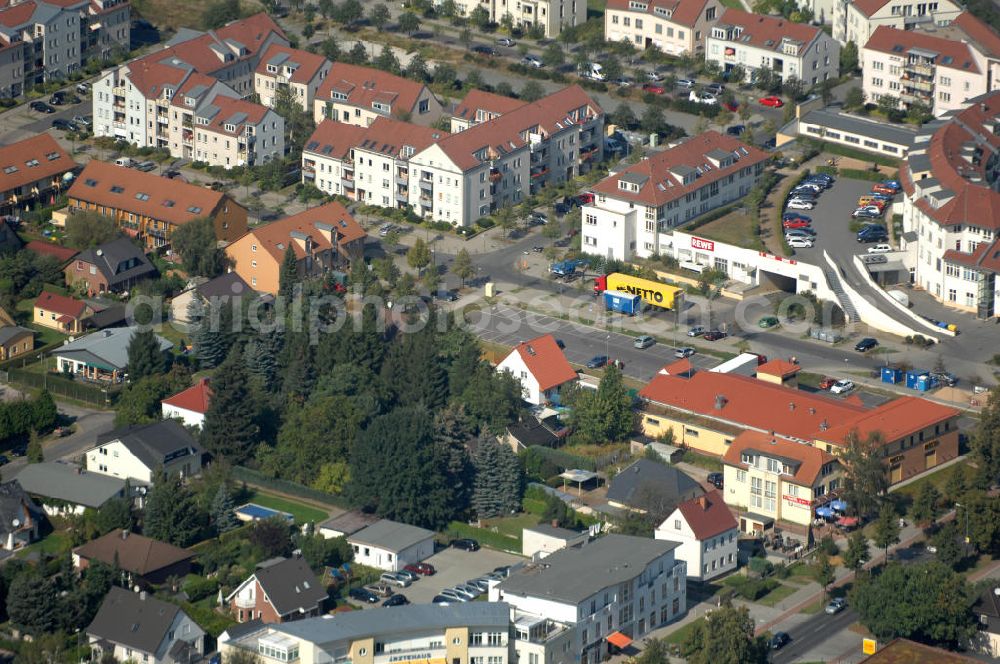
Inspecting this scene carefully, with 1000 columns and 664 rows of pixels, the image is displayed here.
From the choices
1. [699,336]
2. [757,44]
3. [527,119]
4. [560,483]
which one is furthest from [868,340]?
[757,44]

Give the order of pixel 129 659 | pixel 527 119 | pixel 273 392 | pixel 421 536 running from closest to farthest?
pixel 129 659, pixel 421 536, pixel 273 392, pixel 527 119

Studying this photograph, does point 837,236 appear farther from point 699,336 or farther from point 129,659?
point 129,659

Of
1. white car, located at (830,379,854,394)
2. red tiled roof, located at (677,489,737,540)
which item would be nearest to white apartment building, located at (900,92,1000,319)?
white car, located at (830,379,854,394)

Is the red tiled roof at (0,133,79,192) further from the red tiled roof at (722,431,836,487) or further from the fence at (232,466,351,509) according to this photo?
the red tiled roof at (722,431,836,487)

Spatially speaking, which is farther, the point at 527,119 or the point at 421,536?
the point at 527,119

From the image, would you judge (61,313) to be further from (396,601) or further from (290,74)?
(396,601)

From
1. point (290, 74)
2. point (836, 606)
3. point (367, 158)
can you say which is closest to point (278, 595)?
point (836, 606)

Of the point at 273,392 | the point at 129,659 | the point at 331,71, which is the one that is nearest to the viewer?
the point at 129,659
